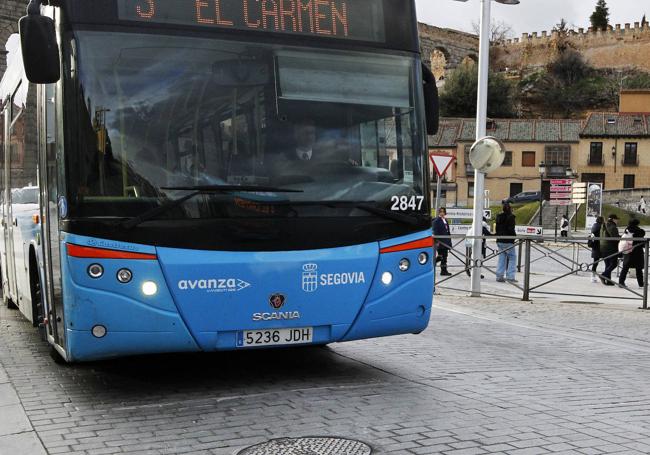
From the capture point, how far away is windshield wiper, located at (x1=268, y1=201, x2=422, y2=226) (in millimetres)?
6262

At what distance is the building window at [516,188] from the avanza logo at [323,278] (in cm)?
6875

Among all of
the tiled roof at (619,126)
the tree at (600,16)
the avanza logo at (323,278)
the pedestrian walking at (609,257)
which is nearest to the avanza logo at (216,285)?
the avanza logo at (323,278)

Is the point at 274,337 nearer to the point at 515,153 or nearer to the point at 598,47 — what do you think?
the point at 515,153

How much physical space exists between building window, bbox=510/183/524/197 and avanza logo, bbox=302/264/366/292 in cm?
6875

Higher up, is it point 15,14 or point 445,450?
point 15,14

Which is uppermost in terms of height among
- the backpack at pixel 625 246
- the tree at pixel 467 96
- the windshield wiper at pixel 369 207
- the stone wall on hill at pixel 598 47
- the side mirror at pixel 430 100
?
the stone wall on hill at pixel 598 47

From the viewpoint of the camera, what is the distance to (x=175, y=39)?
604cm

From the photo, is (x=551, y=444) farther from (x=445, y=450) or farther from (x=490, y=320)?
(x=490, y=320)

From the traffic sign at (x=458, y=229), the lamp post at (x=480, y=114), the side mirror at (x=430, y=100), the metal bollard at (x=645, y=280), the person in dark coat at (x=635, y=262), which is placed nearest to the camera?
the side mirror at (x=430, y=100)

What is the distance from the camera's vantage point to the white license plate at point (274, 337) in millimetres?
6168

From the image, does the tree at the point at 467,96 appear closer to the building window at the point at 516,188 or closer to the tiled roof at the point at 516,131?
the tiled roof at the point at 516,131

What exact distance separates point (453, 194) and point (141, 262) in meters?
69.5

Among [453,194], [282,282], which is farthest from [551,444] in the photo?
[453,194]

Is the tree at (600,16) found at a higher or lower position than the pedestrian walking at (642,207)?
higher
